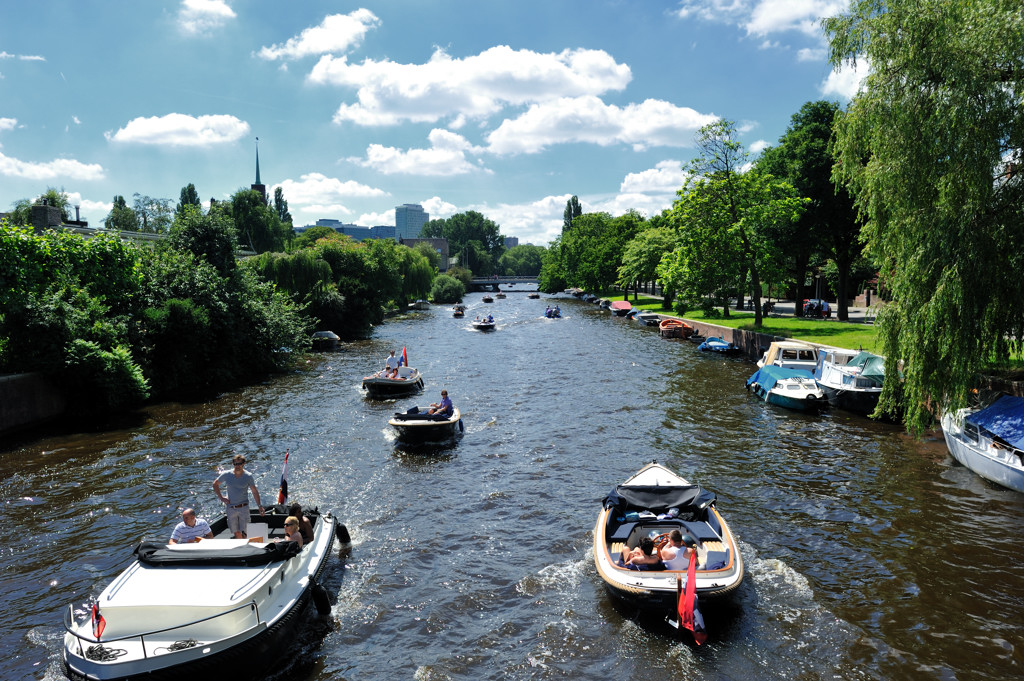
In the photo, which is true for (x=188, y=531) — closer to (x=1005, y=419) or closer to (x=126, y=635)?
(x=126, y=635)

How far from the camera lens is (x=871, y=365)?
26.5 metres

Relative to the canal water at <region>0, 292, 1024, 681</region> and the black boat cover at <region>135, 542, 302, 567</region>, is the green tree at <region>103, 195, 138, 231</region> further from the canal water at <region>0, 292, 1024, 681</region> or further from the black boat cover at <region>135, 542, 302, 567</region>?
the black boat cover at <region>135, 542, 302, 567</region>

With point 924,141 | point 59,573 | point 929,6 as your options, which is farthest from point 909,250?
point 59,573

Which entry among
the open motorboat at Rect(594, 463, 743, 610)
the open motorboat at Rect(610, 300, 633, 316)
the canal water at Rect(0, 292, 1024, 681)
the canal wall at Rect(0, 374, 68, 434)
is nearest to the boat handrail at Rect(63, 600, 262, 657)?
the canal water at Rect(0, 292, 1024, 681)

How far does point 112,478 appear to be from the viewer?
1889 cm

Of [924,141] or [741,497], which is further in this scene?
[741,497]

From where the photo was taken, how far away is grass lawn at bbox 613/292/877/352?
36.3 m

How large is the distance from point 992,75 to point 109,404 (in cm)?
3188

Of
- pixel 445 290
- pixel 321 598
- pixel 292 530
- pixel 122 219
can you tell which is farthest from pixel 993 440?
pixel 122 219

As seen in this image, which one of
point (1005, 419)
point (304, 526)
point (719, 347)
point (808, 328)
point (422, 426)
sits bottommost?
point (422, 426)

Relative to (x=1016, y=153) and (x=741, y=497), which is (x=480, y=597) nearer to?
(x=741, y=497)

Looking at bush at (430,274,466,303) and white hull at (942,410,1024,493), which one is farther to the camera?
bush at (430,274,466,303)

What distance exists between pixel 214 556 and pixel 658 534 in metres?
8.53

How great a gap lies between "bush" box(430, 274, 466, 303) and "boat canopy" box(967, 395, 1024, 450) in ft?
319
